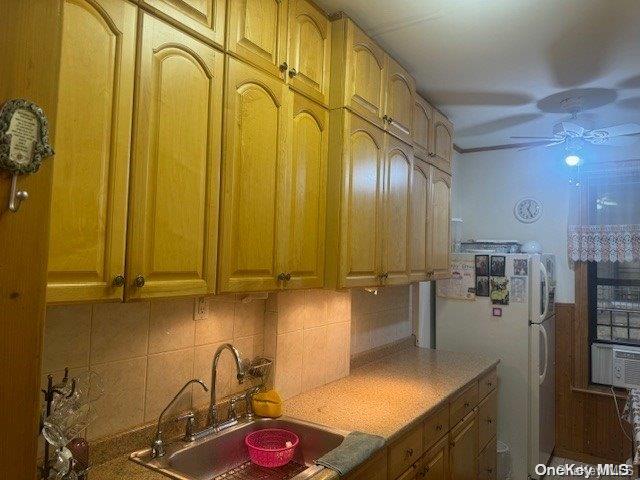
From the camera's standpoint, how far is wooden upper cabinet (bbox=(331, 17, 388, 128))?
180cm

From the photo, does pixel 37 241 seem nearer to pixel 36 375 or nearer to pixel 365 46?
pixel 36 375

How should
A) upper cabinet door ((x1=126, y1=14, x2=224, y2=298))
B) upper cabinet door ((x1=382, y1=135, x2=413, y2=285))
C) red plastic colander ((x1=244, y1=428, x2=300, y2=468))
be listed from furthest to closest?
1. upper cabinet door ((x1=382, y1=135, x2=413, y2=285))
2. red plastic colander ((x1=244, y1=428, x2=300, y2=468))
3. upper cabinet door ((x1=126, y1=14, x2=224, y2=298))

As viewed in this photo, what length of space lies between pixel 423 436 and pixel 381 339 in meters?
0.99

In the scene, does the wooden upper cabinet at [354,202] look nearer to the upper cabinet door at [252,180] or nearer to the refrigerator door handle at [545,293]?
the upper cabinet door at [252,180]

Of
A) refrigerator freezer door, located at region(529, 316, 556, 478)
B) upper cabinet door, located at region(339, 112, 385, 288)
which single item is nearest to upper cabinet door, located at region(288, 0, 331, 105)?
upper cabinet door, located at region(339, 112, 385, 288)

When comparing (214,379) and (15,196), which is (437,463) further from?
(15,196)

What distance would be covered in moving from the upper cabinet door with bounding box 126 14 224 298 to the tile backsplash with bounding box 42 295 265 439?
1.05ft

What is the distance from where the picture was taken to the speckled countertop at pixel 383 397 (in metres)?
1.62

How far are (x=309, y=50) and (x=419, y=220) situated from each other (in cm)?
119

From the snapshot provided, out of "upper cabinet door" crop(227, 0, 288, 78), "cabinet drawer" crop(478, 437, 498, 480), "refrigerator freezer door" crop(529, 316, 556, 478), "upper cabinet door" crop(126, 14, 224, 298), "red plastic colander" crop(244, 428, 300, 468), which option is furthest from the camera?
"refrigerator freezer door" crop(529, 316, 556, 478)

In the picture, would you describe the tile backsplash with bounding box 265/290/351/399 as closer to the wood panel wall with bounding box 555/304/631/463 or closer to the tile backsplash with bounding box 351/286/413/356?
the tile backsplash with bounding box 351/286/413/356

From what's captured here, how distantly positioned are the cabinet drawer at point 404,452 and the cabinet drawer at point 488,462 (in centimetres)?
95

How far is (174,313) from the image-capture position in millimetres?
1544

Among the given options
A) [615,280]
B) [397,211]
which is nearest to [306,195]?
[397,211]
